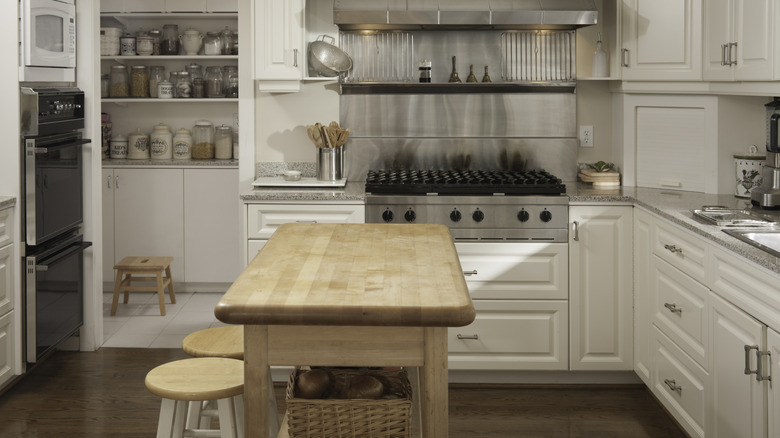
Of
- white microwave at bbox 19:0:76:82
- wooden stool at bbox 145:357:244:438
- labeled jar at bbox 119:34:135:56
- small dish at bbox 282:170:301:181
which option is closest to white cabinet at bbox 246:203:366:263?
small dish at bbox 282:170:301:181

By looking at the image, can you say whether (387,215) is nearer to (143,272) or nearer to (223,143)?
(143,272)

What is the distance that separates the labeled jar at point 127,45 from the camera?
6.20 metres

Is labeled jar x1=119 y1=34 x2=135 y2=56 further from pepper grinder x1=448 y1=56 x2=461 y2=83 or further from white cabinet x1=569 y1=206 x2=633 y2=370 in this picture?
white cabinet x1=569 y1=206 x2=633 y2=370

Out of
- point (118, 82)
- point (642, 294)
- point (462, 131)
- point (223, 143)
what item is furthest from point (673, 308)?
point (118, 82)

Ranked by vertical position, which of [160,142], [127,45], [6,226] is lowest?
[6,226]

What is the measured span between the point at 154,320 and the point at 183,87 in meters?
1.73

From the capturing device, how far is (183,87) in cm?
628

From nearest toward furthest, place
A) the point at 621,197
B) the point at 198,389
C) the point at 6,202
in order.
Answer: the point at 198,389
the point at 6,202
the point at 621,197

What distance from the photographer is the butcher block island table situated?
2.00m

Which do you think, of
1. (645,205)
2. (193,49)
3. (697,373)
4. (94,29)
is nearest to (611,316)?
(645,205)

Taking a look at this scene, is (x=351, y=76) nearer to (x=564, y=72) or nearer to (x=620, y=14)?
(x=564, y=72)

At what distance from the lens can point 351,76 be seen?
4777mm

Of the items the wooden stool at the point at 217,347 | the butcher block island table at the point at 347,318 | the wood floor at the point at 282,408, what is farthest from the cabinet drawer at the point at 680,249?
the wooden stool at the point at 217,347

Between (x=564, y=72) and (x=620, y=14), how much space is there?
1.37 ft
